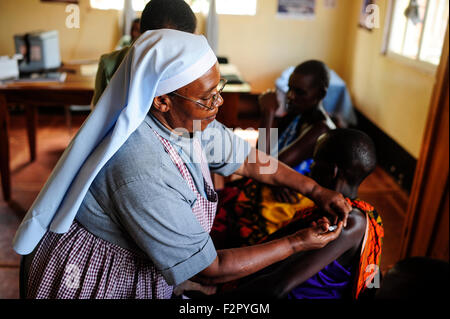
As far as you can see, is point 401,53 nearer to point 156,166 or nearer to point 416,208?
point 416,208

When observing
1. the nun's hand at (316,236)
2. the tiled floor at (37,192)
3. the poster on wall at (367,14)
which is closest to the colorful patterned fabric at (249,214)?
the nun's hand at (316,236)

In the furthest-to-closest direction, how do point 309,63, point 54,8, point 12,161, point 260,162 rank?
point 54,8
point 12,161
point 309,63
point 260,162

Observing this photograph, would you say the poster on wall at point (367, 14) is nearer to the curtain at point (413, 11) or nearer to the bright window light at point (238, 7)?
the curtain at point (413, 11)

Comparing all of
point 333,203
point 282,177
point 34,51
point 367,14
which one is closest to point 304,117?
point 282,177

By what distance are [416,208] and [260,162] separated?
1018 millimetres

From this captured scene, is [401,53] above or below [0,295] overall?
above

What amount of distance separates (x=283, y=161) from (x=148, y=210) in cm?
105

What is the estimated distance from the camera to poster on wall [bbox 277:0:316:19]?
5379mm

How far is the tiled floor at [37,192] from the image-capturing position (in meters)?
2.51

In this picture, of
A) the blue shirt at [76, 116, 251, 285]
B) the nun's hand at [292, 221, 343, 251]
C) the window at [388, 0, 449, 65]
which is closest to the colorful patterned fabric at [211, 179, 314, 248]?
the nun's hand at [292, 221, 343, 251]

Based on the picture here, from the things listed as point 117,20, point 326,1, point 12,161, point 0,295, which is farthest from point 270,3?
point 0,295

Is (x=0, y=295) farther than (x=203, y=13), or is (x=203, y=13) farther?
(x=203, y=13)

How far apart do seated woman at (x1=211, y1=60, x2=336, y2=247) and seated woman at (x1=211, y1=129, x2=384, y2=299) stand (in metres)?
0.27

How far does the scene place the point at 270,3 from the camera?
5.38m
